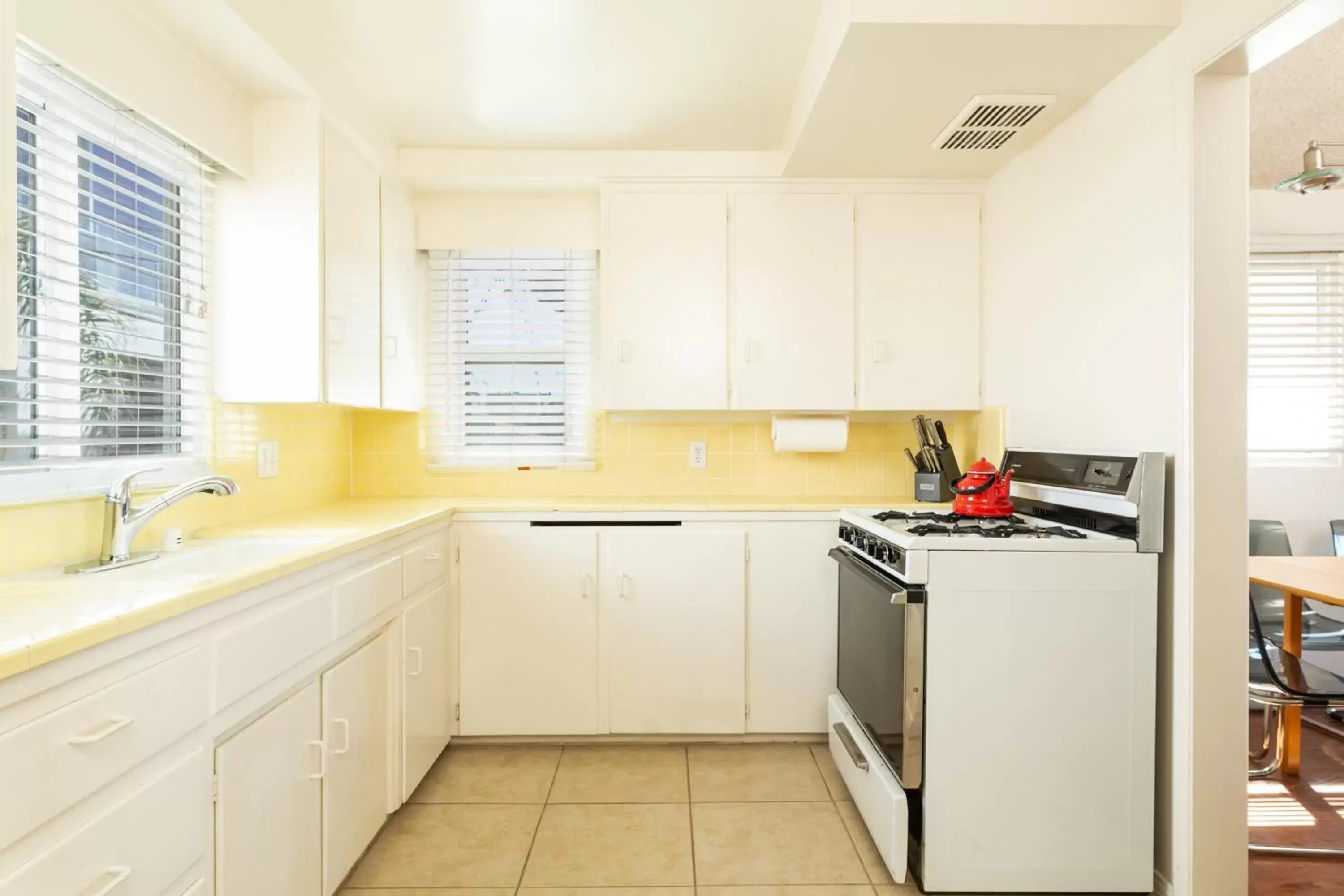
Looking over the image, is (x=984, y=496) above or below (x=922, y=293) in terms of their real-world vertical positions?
below

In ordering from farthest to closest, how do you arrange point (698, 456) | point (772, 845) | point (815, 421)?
point (698, 456) → point (815, 421) → point (772, 845)

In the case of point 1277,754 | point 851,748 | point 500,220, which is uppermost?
point 500,220

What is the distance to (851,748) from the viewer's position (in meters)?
2.17

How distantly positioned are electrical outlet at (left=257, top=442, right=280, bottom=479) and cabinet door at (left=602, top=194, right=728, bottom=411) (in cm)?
122

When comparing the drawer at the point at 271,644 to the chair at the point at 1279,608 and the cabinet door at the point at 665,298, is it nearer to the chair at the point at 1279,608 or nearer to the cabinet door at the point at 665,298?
the cabinet door at the point at 665,298

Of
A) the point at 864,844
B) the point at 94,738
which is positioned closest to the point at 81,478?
the point at 94,738

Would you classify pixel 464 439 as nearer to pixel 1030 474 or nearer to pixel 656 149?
pixel 656 149

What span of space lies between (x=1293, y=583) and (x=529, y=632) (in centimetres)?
254

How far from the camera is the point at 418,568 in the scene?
2252 mm

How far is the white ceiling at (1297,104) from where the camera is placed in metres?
2.19

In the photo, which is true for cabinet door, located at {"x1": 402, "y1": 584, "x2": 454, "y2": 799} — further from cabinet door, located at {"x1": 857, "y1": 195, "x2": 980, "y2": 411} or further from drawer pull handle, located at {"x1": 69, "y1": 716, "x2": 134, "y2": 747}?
cabinet door, located at {"x1": 857, "y1": 195, "x2": 980, "y2": 411}

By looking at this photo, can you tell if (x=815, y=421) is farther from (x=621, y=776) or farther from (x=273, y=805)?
(x=273, y=805)

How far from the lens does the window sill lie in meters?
1.40

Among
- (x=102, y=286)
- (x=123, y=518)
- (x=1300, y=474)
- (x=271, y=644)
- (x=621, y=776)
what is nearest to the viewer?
(x=271, y=644)
